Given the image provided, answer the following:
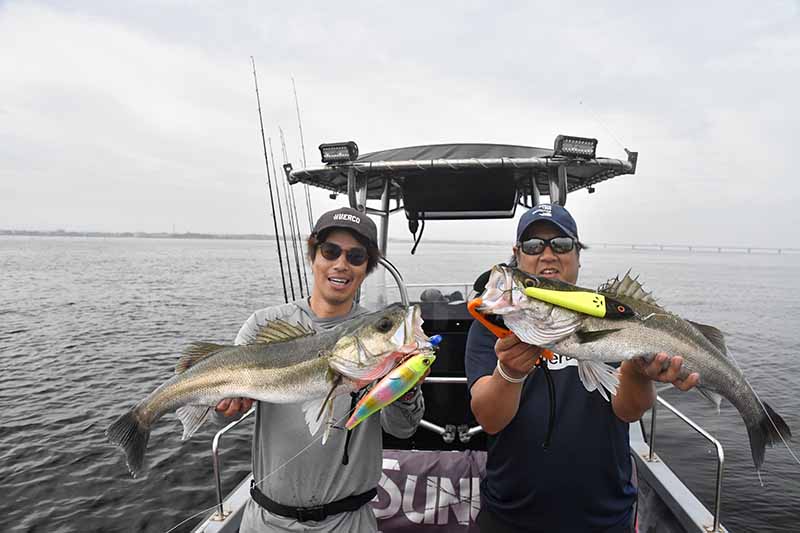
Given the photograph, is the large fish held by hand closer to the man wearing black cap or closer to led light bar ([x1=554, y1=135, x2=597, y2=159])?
the man wearing black cap

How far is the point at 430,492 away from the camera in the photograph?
457 centimetres

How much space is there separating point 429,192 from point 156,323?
19.9 metres

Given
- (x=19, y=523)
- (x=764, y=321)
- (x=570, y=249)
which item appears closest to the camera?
(x=570, y=249)

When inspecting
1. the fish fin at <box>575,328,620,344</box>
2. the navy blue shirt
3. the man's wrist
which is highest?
the fish fin at <box>575,328,620,344</box>

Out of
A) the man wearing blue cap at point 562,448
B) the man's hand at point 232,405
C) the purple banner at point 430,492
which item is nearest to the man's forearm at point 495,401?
the man wearing blue cap at point 562,448

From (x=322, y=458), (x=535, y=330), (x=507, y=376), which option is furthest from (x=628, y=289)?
(x=322, y=458)

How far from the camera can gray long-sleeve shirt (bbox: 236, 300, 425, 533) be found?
2.61 m

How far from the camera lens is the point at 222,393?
2748mm

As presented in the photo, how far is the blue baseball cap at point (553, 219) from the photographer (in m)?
2.95

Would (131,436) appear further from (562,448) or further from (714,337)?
(714,337)

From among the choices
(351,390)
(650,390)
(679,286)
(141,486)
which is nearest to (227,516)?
(351,390)

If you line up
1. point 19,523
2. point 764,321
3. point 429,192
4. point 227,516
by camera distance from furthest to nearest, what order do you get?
point 764,321
point 19,523
point 429,192
point 227,516

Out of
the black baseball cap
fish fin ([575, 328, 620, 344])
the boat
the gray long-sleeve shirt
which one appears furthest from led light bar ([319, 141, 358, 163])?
fish fin ([575, 328, 620, 344])

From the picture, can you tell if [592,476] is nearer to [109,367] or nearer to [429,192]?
[429,192]
